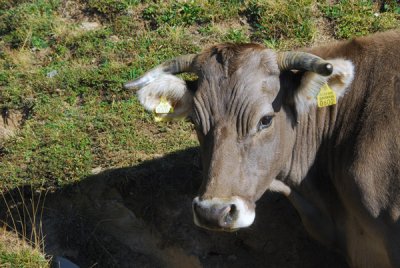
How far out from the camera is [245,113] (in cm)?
594

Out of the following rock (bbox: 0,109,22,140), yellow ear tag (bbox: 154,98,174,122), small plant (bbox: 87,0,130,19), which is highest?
yellow ear tag (bbox: 154,98,174,122)

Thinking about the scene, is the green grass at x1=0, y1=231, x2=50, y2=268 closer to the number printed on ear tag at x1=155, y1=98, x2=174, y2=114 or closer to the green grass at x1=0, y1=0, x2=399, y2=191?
the green grass at x1=0, y1=0, x2=399, y2=191

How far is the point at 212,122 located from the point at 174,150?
2.84 metres

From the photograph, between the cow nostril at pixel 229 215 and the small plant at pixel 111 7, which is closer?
the cow nostril at pixel 229 215

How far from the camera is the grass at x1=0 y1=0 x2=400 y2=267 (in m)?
9.02

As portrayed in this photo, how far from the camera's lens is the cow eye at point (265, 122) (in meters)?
6.01

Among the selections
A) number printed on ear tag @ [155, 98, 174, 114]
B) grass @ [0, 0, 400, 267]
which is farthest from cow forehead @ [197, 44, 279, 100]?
grass @ [0, 0, 400, 267]

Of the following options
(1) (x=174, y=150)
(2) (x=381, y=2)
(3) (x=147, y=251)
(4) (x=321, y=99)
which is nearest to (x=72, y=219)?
(3) (x=147, y=251)

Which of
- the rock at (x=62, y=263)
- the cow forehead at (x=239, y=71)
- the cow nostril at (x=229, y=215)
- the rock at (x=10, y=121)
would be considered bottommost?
the rock at (x=62, y=263)

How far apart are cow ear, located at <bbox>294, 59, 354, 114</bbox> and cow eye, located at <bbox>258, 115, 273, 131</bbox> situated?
0.35m

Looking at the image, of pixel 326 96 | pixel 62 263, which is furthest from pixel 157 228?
pixel 326 96

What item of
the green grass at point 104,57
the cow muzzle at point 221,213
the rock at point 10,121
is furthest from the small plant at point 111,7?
the cow muzzle at point 221,213

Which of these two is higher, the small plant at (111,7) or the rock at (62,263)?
the small plant at (111,7)

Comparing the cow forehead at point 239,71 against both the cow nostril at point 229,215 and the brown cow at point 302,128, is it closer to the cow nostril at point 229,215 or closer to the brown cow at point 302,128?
the brown cow at point 302,128
